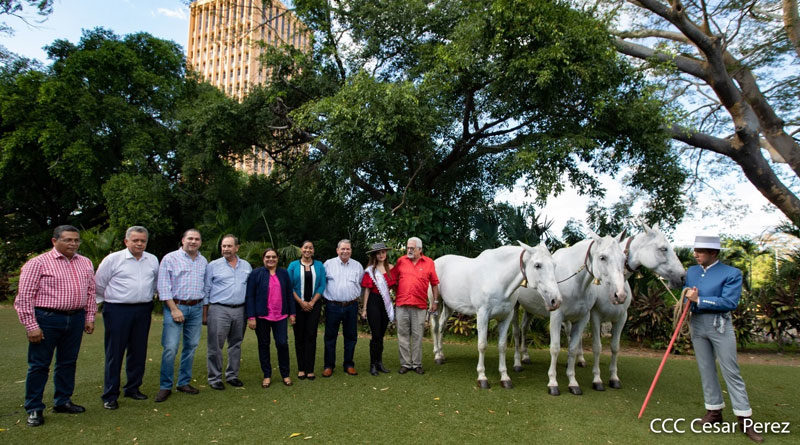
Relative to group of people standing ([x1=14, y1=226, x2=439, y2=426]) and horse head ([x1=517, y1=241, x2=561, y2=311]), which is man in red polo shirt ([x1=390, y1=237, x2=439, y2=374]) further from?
horse head ([x1=517, y1=241, x2=561, y2=311])

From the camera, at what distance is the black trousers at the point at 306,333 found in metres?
5.90

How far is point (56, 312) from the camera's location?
4246mm

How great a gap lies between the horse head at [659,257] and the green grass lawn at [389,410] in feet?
4.76

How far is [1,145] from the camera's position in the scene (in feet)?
50.1

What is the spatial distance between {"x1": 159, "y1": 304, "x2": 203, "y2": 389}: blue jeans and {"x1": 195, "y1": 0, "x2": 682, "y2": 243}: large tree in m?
5.62

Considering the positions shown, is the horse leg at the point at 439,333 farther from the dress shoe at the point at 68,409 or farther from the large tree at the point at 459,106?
the dress shoe at the point at 68,409

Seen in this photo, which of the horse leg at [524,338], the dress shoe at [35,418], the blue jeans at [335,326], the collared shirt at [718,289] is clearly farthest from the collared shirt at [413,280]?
the dress shoe at [35,418]

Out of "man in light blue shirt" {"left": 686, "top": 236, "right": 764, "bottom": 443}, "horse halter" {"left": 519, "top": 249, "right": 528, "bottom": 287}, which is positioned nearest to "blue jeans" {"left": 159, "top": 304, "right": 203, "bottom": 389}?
"horse halter" {"left": 519, "top": 249, "right": 528, "bottom": 287}

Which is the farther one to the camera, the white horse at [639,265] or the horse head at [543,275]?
the horse head at [543,275]

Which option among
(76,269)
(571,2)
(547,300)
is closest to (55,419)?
(76,269)

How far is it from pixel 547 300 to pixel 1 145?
60.6ft

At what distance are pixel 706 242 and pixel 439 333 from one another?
4267 mm

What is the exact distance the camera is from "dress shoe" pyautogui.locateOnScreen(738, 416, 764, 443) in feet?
13.2

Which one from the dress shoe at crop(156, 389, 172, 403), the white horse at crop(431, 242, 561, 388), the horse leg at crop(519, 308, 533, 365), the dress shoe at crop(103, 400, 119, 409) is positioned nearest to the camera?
the dress shoe at crop(103, 400, 119, 409)
